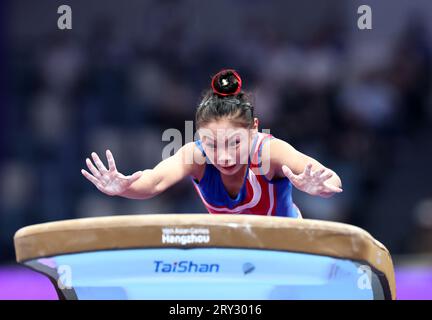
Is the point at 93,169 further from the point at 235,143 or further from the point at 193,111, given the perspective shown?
the point at 193,111

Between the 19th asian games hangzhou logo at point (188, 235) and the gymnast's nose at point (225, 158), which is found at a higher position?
the gymnast's nose at point (225, 158)

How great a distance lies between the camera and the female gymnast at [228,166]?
10.5 feet

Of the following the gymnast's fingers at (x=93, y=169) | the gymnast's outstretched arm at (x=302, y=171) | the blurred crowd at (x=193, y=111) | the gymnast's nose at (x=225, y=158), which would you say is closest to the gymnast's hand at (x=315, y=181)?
the gymnast's outstretched arm at (x=302, y=171)

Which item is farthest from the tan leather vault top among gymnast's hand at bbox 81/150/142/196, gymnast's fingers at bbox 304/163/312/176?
gymnast's hand at bbox 81/150/142/196

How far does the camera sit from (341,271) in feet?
8.07

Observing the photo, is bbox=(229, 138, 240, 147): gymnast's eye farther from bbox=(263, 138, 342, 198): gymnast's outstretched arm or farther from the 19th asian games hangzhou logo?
the 19th asian games hangzhou logo

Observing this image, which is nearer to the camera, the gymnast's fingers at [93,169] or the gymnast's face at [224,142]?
the gymnast's fingers at [93,169]

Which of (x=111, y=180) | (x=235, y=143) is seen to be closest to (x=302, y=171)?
(x=235, y=143)

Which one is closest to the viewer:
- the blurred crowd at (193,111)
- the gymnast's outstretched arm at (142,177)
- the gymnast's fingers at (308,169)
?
the gymnast's fingers at (308,169)

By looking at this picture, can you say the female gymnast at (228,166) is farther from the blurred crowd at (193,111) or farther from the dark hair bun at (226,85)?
the blurred crowd at (193,111)

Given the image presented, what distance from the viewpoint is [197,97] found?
6.95 metres

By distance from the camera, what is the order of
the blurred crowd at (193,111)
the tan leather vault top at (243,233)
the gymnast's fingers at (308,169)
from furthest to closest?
the blurred crowd at (193,111) → the gymnast's fingers at (308,169) → the tan leather vault top at (243,233)

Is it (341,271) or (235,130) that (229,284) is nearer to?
(341,271)

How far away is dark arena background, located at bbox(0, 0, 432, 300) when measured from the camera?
A: 262 inches
